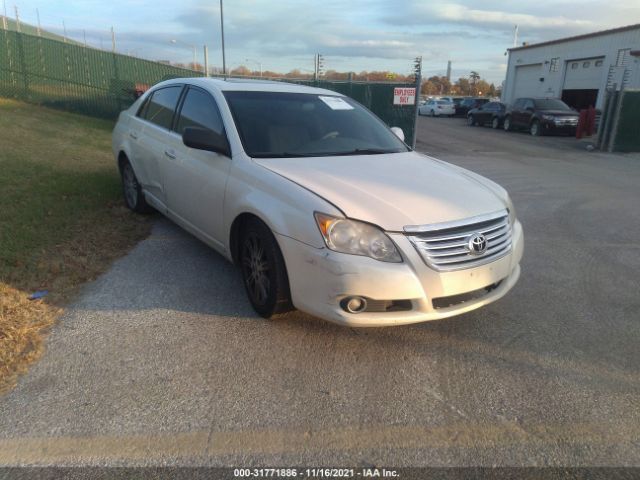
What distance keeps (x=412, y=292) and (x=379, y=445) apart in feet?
2.96

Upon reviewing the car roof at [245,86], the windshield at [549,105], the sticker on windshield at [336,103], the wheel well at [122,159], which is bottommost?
the wheel well at [122,159]

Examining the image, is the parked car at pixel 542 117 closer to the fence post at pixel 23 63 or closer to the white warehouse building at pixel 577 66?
the white warehouse building at pixel 577 66

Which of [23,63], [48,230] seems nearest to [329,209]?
A: [48,230]

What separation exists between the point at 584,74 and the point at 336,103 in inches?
1228

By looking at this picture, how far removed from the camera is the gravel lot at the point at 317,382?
7.88 ft

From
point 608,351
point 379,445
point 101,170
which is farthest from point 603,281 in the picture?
point 101,170

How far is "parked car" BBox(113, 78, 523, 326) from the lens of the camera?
2967mm

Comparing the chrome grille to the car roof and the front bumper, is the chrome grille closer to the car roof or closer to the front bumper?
the front bumper

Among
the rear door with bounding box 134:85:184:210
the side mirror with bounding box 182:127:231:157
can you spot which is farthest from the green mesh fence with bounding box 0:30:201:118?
the side mirror with bounding box 182:127:231:157

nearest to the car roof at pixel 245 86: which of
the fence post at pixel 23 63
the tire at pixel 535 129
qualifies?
the fence post at pixel 23 63

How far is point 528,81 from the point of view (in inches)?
1410

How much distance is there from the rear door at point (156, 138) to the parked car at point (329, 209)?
7cm

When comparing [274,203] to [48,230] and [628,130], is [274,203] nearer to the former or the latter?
[48,230]

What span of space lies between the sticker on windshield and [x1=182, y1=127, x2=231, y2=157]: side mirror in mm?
1246
